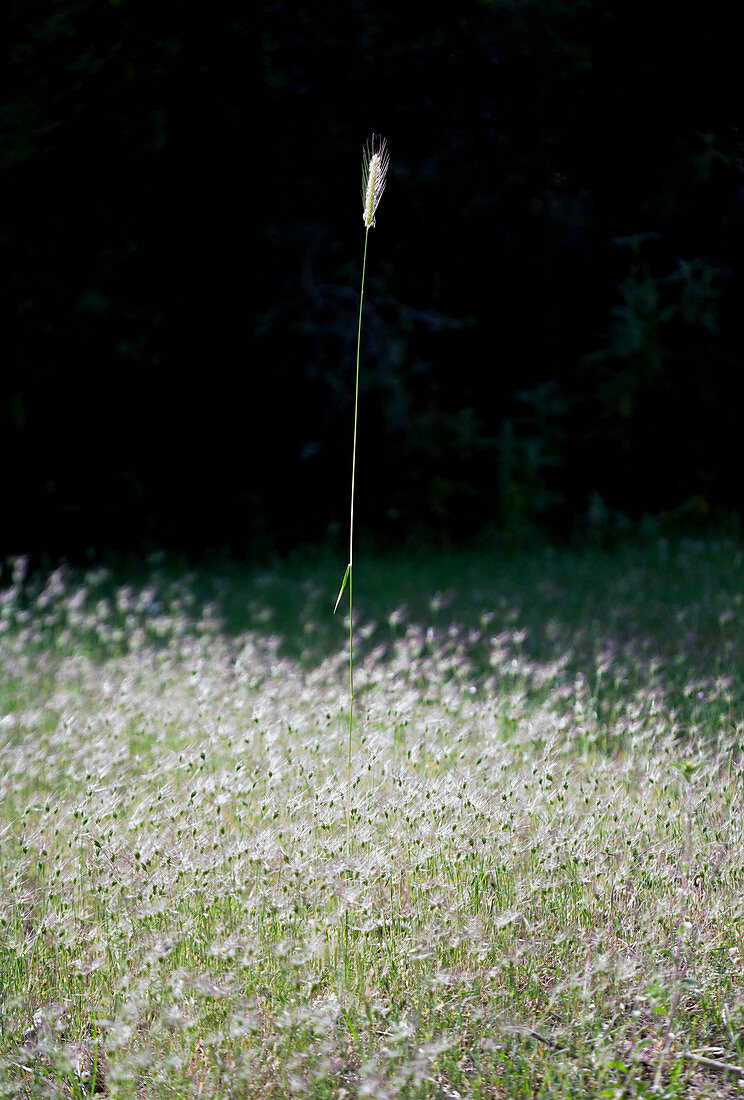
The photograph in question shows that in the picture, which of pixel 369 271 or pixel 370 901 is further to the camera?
pixel 369 271

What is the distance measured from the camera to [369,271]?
9.18 metres

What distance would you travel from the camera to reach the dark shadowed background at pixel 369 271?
6.79 metres

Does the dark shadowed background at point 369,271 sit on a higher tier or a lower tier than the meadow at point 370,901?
higher

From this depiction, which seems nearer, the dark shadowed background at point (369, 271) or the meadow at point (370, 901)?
the meadow at point (370, 901)

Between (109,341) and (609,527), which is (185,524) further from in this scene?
(609,527)

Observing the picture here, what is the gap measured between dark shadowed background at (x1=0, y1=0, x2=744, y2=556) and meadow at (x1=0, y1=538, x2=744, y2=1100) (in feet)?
13.2

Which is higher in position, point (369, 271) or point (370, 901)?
point (369, 271)

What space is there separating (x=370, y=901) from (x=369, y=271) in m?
7.44

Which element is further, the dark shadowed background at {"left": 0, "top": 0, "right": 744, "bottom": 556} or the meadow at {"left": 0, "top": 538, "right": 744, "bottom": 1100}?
the dark shadowed background at {"left": 0, "top": 0, "right": 744, "bottom": 556}

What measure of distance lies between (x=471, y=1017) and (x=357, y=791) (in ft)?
2.91

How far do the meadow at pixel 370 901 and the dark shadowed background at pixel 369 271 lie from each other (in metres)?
4.04

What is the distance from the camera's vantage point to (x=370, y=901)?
2594 millimetres

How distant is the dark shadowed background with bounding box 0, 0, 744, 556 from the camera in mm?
6785

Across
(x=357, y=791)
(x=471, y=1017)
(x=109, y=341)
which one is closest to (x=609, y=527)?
(x=109, y=341)
